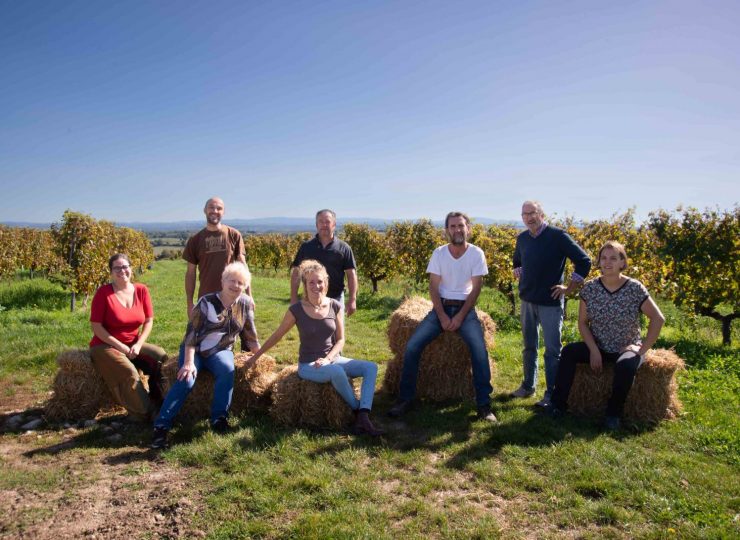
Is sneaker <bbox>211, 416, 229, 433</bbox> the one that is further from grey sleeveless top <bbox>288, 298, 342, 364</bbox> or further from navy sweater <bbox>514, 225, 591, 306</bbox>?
navy sweater <bbox>514, 225, 591, 306</bbox>

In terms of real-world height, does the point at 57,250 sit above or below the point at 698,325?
above

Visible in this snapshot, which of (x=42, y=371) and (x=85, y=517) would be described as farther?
(x=42, y=371)

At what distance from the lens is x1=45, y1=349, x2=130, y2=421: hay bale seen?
189 inches

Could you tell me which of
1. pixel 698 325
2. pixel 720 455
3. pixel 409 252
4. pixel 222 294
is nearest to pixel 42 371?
pixel 222 294

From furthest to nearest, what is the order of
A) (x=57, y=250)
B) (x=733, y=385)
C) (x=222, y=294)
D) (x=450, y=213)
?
(x=57, y=250)
(x=733, y=385)
(x=450, y=213)
(x=222, y=294)

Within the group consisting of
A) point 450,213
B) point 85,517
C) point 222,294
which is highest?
point 450,213

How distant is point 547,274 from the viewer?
520 cm

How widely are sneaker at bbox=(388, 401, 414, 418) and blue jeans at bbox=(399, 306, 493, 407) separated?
70 mm

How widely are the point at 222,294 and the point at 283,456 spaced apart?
1.80 m

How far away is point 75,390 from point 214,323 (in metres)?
1.67

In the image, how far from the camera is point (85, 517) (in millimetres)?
3146

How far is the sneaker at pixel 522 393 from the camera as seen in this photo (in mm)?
5508

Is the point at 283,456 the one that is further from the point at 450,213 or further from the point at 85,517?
the point at 450,213

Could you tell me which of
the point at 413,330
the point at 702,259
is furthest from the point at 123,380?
the point at 702,259
